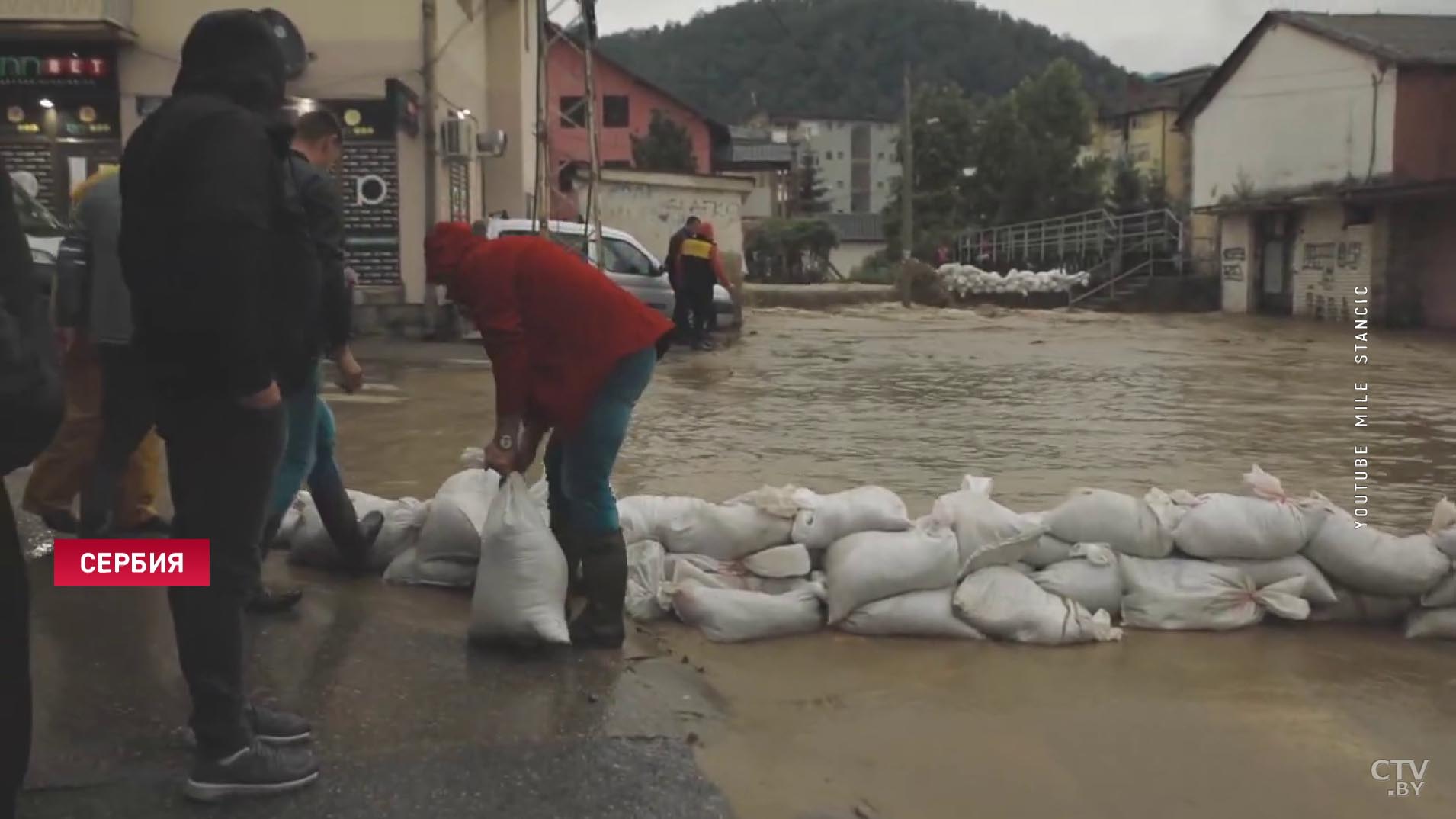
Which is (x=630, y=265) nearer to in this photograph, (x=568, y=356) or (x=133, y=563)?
(x=568, y=356)

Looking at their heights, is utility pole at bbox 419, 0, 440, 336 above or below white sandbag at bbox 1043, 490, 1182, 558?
above

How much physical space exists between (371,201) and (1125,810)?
13.9 m

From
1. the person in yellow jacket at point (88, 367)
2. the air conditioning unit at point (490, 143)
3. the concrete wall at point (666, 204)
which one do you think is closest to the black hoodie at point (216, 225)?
the person in yellow jacket at point (88, 367)

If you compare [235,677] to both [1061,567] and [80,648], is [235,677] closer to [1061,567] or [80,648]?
[80,648]

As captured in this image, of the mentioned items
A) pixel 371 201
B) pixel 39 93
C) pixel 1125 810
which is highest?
pixel 39 93

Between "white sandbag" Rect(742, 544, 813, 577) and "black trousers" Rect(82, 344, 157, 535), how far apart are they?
1.95 meters

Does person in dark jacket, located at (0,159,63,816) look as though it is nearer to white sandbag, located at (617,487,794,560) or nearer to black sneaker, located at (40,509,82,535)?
white sandbag, located at (617,487,794,560)

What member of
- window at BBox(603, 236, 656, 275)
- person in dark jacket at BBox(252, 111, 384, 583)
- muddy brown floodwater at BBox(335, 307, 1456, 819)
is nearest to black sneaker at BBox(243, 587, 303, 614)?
person in dark jacket at BBox(252, 111, 384, 583)

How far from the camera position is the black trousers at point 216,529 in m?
2.59

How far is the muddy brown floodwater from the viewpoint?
321 centimetres

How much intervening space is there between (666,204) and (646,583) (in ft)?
63.4

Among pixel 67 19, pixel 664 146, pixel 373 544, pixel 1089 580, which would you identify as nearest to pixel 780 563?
pixel 1089 580

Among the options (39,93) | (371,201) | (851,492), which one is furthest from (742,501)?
(39,93)

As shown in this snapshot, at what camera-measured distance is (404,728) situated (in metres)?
3.11
